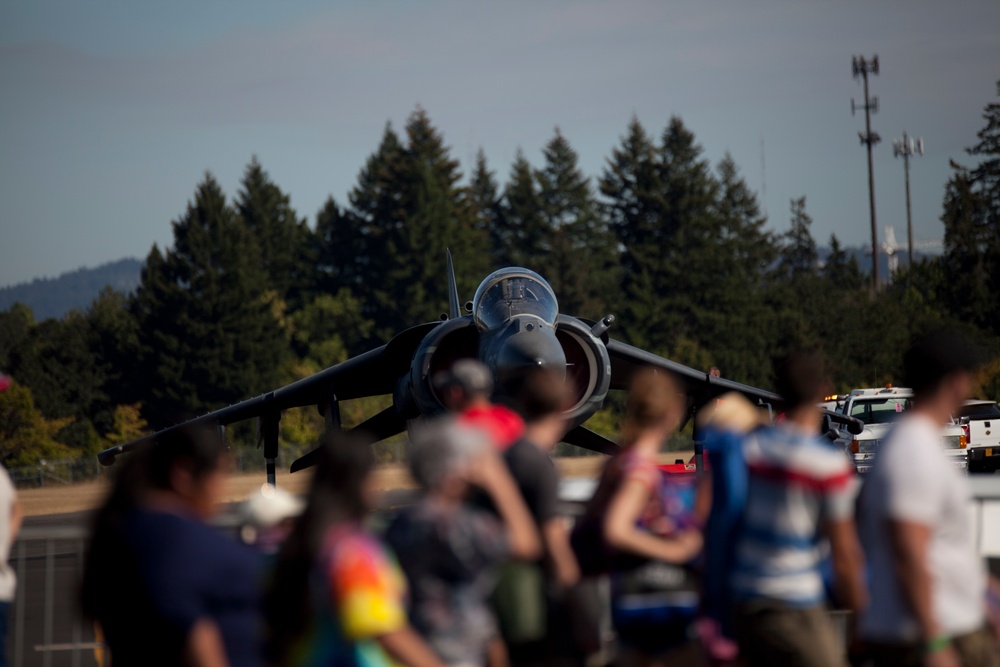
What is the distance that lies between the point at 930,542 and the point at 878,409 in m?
22.8

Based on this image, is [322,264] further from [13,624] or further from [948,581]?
[948,581]

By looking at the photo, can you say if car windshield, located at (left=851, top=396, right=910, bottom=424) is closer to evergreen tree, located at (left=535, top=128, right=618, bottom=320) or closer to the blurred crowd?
the blurred crowd

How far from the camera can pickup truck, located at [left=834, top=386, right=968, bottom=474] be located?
77.4 ft

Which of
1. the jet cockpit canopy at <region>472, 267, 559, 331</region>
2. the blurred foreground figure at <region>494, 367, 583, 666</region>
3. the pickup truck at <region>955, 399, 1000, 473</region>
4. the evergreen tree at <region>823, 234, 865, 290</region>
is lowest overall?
the pickup truck at <region>955, 399, 1000, 473</region>

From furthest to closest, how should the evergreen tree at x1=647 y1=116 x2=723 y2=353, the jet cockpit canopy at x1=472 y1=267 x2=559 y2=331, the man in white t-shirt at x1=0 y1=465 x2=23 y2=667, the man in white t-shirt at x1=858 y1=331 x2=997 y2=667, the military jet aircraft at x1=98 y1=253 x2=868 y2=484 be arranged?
the evergreen tree at x1=647 y1=116 x2=723 y2=353, the jet cockpit canopy at x1=472 y1=267 x2=559 y2=331, the military jet aircraft at x1=98 y1=253 x2=868 y2=484, the man in white t-shirt at x1=0 y1=465 x2=23 y2=667, the man in white t-shirt at x1=858 y1=331 x2=997 y2=667

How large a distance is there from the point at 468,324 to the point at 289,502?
1098cm

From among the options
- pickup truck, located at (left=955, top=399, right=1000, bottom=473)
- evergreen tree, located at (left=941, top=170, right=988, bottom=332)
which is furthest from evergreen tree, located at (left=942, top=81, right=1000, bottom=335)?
pickup truck, located at (left=955, top=399, right=1000, bottom=473)

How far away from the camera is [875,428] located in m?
24.0

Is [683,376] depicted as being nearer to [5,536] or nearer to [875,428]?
[875,428]

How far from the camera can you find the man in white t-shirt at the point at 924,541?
152 inches

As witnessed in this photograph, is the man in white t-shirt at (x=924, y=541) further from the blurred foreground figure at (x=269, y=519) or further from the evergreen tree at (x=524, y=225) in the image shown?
the evergreen tree at (x=524, y=225)

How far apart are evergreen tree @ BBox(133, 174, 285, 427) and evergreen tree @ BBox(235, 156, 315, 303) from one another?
28.3 ft

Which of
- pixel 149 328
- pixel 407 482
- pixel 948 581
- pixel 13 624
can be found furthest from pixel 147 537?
pixel 149 328

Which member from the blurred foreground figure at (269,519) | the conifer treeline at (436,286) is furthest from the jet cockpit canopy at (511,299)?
the conifer treeline at (436,286)
